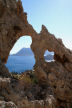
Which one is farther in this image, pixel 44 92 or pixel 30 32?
pixel 30 32

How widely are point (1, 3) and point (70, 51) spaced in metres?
Result: 8.65

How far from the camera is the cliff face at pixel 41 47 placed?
575 inches

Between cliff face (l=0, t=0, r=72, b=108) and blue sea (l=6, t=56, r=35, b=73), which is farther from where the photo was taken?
blue sea (l=6, t=56, r=35, b=73)

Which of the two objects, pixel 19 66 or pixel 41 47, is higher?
pixel 19 66

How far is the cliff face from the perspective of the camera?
14609 millimetres

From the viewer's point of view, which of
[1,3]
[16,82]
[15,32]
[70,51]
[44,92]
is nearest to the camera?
[16,82]

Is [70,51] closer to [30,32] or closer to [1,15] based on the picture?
[30,32]

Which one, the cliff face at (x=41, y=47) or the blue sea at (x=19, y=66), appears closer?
the cliff face at (x=41, y=47)

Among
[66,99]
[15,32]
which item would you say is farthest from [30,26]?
[66,99]

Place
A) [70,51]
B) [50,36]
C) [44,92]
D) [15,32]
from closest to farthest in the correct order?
[44,92] < [15,32] < [50,36] < [70,51]

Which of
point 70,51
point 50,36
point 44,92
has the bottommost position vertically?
point 44,92

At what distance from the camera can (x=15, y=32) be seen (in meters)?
15.4

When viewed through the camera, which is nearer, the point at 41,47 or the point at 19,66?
the point at 41,47

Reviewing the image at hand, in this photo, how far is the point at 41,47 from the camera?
15914 mm
